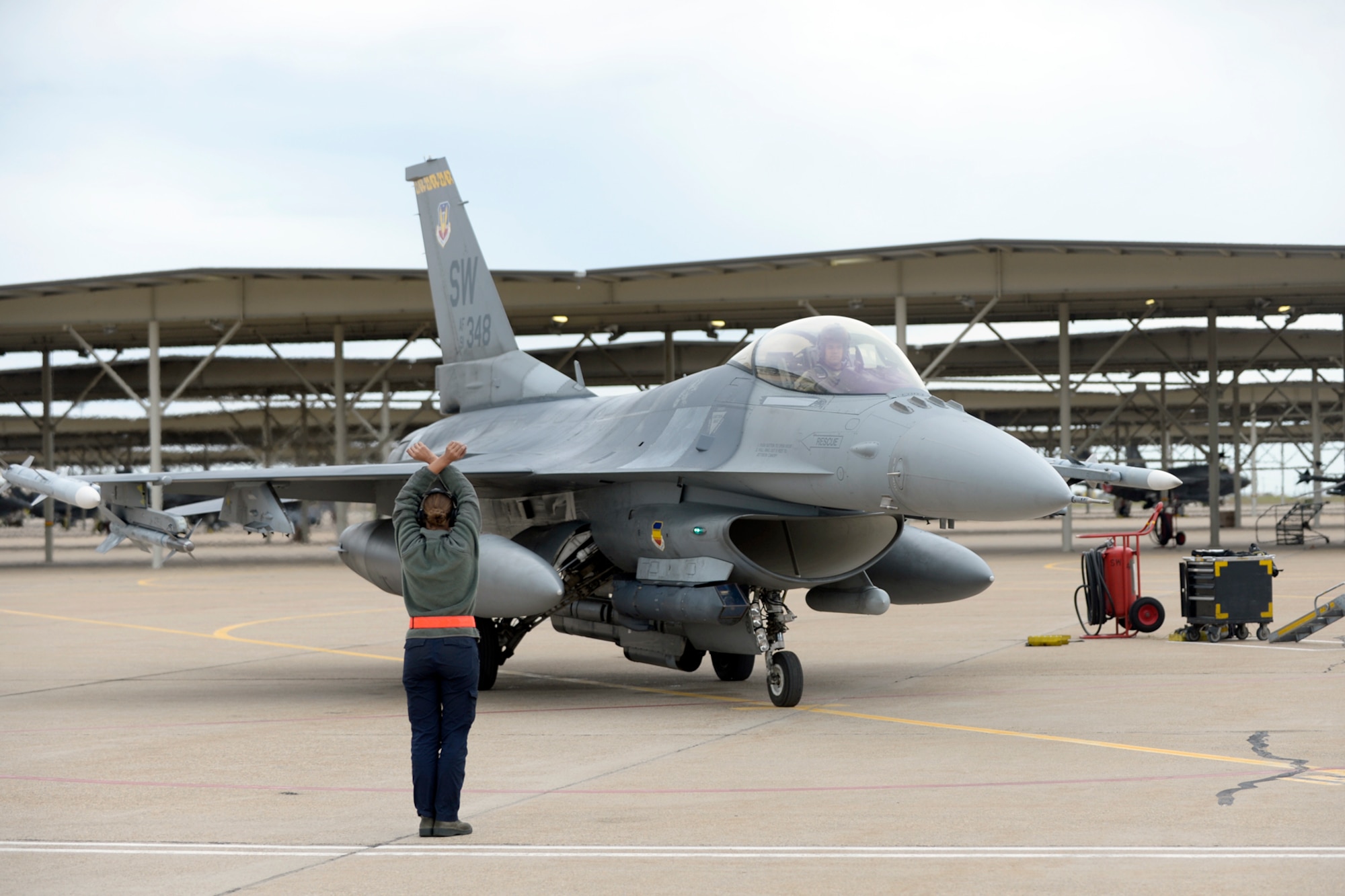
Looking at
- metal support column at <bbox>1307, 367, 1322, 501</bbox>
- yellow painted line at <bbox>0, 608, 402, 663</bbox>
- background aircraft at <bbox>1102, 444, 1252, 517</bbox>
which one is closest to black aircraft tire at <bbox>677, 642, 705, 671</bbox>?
yellow painted line at <bbox>0, 608, 402, 663</bbox>

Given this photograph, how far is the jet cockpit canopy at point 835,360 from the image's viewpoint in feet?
35.0

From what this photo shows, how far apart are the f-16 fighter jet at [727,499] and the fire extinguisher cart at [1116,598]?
2.60 meters

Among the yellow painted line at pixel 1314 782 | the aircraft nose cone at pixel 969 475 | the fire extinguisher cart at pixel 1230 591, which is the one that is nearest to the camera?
the yellow painted line at pixel 1314 782

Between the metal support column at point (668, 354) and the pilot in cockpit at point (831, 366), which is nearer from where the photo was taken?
the pilot in cockpit at point (831, 366)

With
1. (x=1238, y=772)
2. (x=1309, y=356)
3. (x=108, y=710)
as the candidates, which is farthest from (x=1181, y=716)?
(x=1309, y=356)

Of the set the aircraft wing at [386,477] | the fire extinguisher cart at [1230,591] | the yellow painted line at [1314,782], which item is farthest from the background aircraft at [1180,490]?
the yellow painted line at [1314,782]

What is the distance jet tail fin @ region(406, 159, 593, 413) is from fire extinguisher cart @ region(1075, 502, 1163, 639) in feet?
20.1

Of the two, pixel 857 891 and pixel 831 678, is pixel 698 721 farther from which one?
pixel 857 891

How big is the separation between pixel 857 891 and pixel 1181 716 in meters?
5.14

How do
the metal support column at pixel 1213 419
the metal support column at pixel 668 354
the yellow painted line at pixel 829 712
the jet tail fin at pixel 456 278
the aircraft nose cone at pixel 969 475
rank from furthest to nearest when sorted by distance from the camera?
the metal support column at pixel 668 354 < the metal support column at pixel 1213 419 < the jet tail fin at pixel 456 278 < the aircraft nose cone at pixel 969 475 < the yellow painted line at pixel 829 712

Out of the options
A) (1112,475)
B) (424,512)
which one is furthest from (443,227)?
(424,512)

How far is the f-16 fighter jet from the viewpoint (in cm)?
993

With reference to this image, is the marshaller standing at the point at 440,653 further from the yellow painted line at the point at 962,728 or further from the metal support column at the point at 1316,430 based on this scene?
the metal support column at the point at 1316,430

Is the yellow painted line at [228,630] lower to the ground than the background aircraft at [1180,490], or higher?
higher
